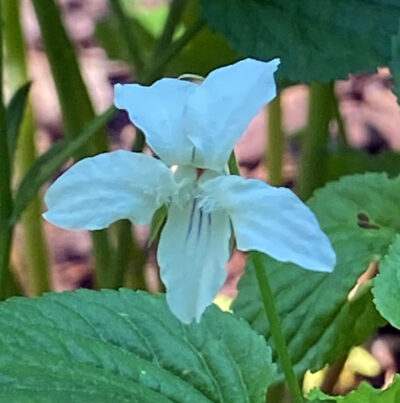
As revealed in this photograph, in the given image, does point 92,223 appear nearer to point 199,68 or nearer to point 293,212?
point 293,212

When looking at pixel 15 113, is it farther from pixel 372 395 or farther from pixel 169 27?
pixel 372 395

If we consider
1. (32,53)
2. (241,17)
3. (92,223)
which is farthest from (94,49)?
(92,223)

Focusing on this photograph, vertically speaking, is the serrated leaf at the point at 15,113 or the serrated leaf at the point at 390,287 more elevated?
the serrated leaf at the point at 390,287

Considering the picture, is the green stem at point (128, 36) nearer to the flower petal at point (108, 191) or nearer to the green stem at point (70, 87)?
the green stem at point (70, 87)

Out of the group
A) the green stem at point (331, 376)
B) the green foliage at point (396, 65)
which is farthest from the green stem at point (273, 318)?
the green stem at point (331, 376)

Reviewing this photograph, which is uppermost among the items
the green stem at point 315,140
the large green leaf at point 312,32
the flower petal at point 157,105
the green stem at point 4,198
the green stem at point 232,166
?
the flower petal at point 157,105
